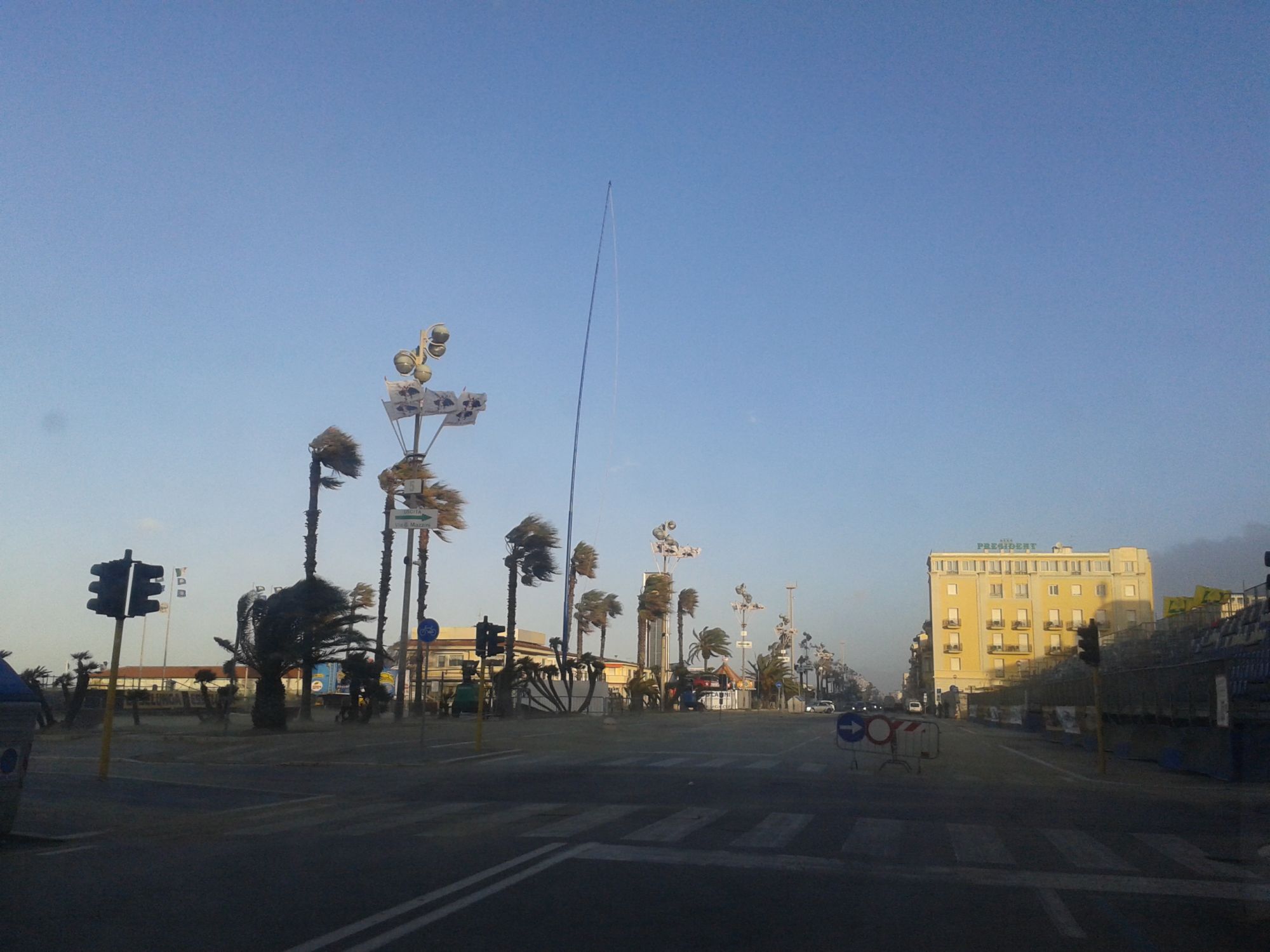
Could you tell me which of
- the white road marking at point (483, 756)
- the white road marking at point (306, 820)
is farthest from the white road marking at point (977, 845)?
the white road marking at point (483, 756)

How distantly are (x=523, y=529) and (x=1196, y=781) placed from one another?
3865 centimetres

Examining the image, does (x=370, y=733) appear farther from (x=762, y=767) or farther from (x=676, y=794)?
(x=676, y=794)

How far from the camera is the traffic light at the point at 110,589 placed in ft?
55.0

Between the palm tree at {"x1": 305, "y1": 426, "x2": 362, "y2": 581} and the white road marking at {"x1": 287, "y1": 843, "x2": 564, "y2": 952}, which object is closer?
the white road marking at {"x1": 287, "y1": 843, "x2": 564, "y2": 952}

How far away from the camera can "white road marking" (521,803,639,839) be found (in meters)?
10.9

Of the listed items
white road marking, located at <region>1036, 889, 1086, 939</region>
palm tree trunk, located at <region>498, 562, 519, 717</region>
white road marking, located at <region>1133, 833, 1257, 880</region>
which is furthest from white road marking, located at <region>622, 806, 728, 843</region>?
palm tree trunk, located at <region>498, 562, 519, 717</region>

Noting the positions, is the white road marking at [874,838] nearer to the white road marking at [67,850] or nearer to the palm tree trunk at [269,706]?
the white road marking at [67,850]

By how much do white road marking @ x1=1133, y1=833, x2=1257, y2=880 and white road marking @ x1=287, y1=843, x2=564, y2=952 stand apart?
20.4ft

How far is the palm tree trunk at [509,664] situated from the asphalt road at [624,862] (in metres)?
29.3

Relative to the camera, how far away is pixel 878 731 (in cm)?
2133

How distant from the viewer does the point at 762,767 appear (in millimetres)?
20641

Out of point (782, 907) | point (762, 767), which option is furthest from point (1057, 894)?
point (762, 767)

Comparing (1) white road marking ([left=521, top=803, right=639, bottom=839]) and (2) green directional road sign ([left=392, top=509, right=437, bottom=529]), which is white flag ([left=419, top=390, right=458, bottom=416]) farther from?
(1) white road marking ([left=521, top=803, right=639, bottom=839])

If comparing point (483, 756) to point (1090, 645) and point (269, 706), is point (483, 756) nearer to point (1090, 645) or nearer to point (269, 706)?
point (269, 706)
